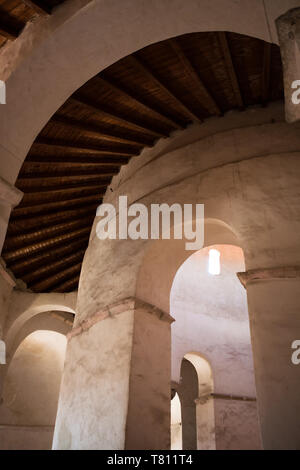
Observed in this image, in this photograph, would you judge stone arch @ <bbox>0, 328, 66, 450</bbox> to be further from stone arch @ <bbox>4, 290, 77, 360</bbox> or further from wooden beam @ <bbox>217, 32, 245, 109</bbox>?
wooden beam @ <bbox>217, 32, 245, 109</bbox>

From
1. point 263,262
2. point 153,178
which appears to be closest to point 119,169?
point 153,178

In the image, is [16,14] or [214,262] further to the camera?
[214,262]

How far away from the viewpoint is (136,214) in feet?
28.6

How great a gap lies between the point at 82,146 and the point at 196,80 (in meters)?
2.85

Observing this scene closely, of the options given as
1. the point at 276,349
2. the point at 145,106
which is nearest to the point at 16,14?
the point at 145,106

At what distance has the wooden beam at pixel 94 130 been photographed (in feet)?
26.0

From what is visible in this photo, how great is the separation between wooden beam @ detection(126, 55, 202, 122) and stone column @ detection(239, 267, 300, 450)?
3844 mm

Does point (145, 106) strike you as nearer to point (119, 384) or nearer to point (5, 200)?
point (5, 200)

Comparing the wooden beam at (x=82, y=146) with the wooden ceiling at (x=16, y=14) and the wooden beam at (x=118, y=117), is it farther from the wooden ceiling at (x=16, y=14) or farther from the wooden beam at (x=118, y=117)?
the wooden ceiling at (x=16, y=14)

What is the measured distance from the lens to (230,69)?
A: 730cm

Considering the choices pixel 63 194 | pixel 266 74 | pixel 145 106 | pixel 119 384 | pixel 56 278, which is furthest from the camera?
pixel 56 278

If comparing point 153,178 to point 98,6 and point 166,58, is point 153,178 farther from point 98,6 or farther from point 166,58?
point 98,6

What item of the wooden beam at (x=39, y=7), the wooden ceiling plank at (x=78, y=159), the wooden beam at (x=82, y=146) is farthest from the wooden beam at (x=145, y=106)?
the wooden beam at (x=39, y=7)

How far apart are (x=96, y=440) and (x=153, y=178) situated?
5.33 metres
